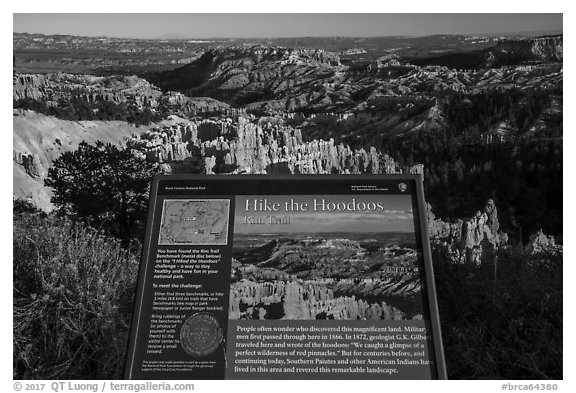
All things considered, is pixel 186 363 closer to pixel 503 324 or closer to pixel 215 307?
pixel 215 307

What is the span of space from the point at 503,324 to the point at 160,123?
11.8 feet

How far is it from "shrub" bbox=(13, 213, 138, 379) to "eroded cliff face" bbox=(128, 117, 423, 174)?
1.13 meters

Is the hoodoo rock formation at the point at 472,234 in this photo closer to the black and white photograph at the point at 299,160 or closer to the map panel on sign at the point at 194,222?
the black and white photograph at the point at 299,160

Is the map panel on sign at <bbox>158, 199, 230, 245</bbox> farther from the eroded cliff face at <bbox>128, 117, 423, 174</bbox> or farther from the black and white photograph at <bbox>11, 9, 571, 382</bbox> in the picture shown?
the eroded cliff face at <bbox>128, 117, 423, 174</bbox>

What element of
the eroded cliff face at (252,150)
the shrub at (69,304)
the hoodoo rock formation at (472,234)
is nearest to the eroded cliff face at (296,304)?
the shrub at (69,304)

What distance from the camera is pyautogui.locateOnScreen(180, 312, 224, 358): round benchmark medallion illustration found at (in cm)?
371

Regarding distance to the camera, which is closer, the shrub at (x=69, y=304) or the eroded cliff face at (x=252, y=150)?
the shrub at (x=69, y=304)

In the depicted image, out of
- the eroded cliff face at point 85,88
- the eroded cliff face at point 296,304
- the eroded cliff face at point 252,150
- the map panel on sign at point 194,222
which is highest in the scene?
the eroded cliff face at point 85,88

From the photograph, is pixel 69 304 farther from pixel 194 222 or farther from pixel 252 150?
pixel 252 150

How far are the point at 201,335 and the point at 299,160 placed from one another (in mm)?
2482

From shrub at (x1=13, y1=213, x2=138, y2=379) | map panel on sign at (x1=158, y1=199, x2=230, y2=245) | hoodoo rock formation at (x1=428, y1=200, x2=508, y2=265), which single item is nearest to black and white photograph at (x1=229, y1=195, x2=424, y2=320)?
map panel on sign at (x1=158, y1=199, x2=230, y2=245)

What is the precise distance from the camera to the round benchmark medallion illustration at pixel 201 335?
12.2ft

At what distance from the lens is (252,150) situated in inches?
232

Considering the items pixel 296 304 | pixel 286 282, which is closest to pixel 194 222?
pixel 286 282
